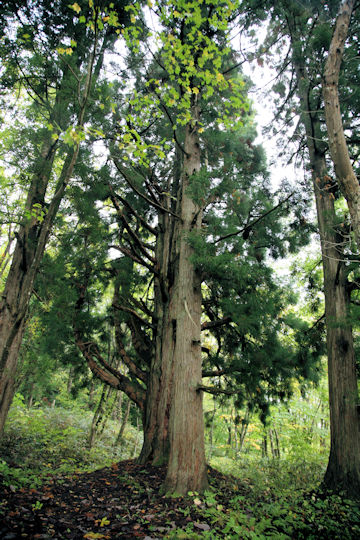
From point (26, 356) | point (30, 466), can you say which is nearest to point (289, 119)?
point (30, 466)

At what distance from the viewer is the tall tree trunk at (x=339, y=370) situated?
3.98 metres

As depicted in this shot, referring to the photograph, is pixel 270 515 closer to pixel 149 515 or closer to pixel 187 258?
pixel 149 515

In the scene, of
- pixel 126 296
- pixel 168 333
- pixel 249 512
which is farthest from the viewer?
pixel 126 296

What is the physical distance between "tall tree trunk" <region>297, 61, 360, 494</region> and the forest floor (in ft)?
1.92

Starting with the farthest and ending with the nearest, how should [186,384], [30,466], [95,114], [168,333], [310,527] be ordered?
1. [168,333]
2. [95,114]
3. [30,466]
4. [186,384]
5. [310,527]

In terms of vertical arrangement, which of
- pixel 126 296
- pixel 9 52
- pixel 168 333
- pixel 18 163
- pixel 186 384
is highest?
pixel 9 52

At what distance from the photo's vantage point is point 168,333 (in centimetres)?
570

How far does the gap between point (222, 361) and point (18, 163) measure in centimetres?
569

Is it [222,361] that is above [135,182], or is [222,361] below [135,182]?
below

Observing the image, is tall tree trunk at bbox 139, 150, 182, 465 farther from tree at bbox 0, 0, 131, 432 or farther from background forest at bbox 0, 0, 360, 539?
tree at bbox 0, 0, 131, 432

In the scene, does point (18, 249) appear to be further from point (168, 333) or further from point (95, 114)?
point (168, 333)

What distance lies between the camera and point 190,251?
501 centimetres

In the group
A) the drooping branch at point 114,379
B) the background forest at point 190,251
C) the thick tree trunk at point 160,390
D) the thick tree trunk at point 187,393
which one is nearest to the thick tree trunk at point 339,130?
the background forest at point 190,251

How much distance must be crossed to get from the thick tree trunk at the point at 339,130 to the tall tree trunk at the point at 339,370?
403 millimetres
